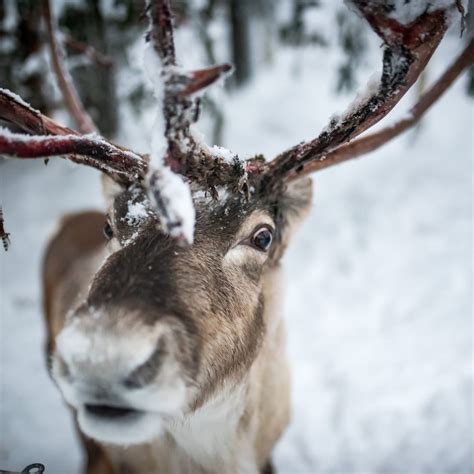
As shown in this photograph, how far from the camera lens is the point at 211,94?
21.5ft

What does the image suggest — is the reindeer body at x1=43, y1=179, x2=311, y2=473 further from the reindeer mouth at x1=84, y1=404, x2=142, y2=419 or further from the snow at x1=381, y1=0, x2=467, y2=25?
the snow at x1=381, y1=0, x2=467, y2=25

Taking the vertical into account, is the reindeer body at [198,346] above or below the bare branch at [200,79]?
below

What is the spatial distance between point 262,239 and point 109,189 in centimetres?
106

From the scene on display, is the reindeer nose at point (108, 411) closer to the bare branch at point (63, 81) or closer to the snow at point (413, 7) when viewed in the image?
the snow at point (413, 7)

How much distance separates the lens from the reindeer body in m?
1.35

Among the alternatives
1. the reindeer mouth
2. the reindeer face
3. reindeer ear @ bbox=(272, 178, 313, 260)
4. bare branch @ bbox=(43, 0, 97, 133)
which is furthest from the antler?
bare branch @ bbox=(43, 0, 97, 133)

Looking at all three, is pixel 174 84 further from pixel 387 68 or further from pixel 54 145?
pixel 387 68

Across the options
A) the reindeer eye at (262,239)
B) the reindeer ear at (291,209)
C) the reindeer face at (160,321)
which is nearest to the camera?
the reindeer face at (160,321)

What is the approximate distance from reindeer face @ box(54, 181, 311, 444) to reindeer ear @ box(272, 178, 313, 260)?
24 cm

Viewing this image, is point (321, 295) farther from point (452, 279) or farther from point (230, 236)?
point (230, 236)

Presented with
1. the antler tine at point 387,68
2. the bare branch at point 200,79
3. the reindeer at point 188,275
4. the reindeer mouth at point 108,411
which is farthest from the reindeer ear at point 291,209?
the reindeer mouth at point 108,411

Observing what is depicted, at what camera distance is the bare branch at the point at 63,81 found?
3.25 metres

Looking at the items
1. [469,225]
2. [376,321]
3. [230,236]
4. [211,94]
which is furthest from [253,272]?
[469,225]

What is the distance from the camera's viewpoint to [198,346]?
158cm
